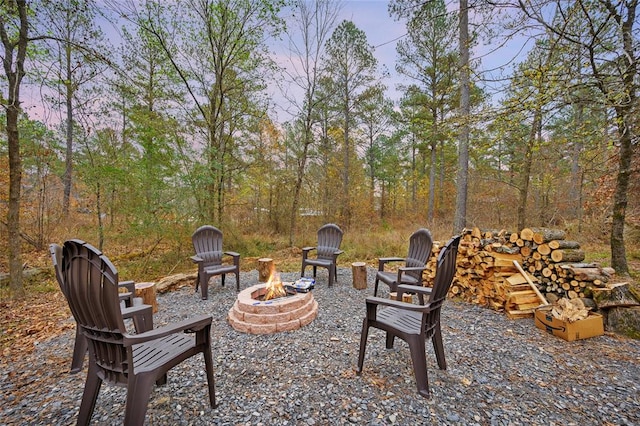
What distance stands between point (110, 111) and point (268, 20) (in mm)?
4434

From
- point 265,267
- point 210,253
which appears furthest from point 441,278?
point 210,253

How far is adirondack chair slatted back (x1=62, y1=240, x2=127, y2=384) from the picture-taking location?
4.17 ft

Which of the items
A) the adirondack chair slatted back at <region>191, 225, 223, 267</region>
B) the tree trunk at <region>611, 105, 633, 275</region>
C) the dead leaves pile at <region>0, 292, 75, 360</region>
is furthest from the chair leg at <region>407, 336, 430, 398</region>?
the tree trunk at <region>611, 105, 633, 275</region>

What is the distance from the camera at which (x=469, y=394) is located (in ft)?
5.79

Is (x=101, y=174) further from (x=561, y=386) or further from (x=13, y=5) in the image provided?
(x=561, y=386)

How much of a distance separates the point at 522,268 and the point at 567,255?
470 mm

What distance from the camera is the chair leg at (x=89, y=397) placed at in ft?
4.66

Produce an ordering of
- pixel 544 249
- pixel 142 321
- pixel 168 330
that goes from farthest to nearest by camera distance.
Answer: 1. pixel 544 249
2. pixel 142 321
3. pixel 168 330

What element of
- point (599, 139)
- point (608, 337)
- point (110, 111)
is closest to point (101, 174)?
point (110, 111)

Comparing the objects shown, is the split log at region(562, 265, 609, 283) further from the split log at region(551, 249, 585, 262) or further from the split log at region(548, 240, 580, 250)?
the split log at region(548, 240, 580, 250)

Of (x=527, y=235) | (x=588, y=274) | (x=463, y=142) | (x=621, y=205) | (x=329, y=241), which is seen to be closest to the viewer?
(x=588, y=274)

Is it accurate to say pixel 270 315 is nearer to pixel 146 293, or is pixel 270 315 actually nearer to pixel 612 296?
pixel 146 293

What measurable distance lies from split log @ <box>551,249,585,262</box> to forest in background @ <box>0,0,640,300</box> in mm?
1235

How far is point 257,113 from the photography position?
6801mm
